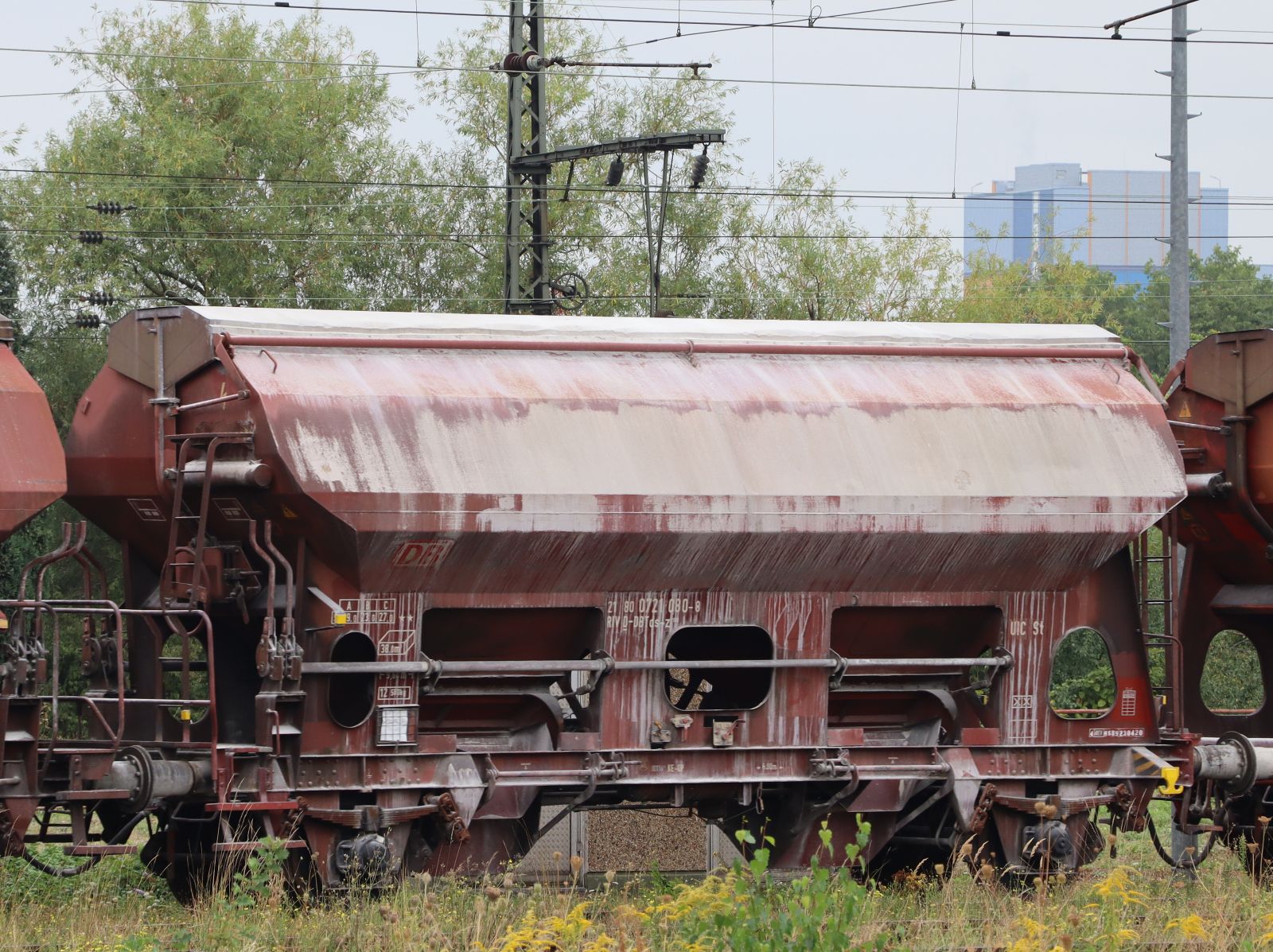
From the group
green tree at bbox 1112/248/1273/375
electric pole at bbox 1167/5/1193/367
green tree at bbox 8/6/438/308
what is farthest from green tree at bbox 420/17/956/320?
green tree at bbox 1112/248/1273/375

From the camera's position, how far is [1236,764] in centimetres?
1380

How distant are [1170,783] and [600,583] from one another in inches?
182

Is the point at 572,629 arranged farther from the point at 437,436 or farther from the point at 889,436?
the point at 889,436

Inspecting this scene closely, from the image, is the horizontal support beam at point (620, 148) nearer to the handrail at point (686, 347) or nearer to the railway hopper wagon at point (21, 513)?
the handrail at point (686, 347)

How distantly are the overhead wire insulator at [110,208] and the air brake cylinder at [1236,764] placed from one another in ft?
78.3

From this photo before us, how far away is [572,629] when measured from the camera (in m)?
12.3

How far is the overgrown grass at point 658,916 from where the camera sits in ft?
27.2

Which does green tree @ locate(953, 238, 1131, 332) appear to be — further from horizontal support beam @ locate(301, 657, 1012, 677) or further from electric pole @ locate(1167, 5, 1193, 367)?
horizontal support beam @ locate(301, 657, 1012, 677)

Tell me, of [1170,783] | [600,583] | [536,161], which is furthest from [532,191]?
[1170,783]

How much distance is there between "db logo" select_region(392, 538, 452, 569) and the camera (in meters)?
11.4

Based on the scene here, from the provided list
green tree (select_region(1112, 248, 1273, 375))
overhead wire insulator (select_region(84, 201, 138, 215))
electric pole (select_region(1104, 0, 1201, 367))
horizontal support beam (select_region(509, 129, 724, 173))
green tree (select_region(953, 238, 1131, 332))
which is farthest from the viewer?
green tree (select_region(1112, 248, 1273, 375))

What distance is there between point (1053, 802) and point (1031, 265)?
1882 inches

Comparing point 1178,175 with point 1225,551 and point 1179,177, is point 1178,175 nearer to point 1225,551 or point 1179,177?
point 1179,177

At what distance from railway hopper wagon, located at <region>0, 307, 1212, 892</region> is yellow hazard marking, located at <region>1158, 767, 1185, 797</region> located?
0.09ft
